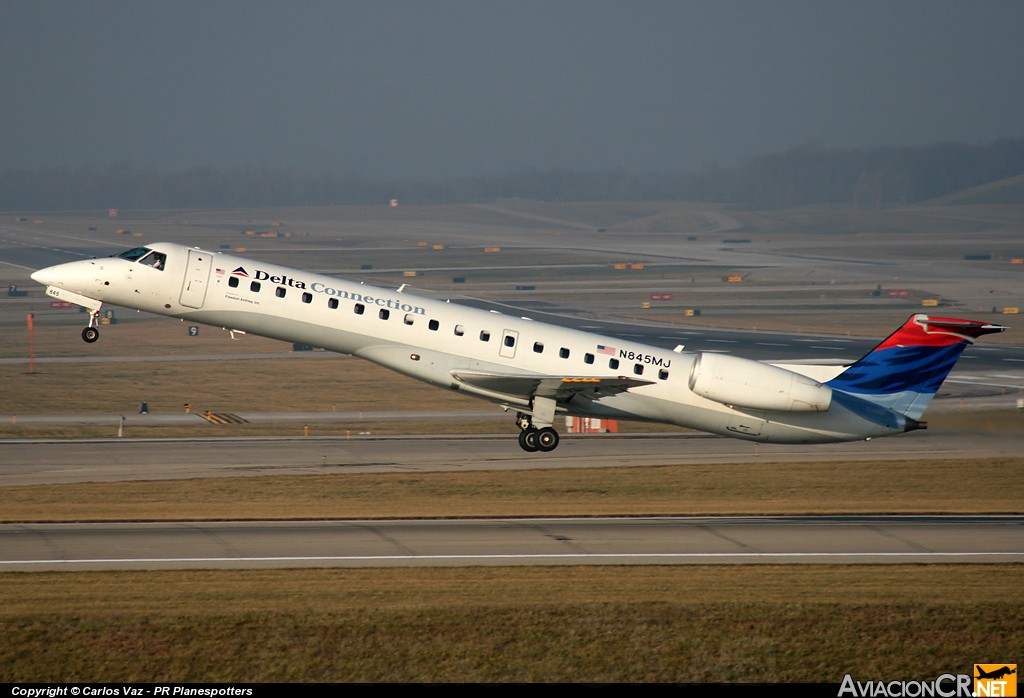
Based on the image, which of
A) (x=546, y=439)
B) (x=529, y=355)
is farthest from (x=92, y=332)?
(x=546, y=439)

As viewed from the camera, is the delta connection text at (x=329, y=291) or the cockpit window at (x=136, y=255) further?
the delta connection text at (x=329, y=291)

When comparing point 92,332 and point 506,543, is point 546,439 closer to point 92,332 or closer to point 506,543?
point 506,543

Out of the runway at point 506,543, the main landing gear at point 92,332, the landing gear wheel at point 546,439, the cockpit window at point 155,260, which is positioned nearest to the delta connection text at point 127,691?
the runway at point 506,543

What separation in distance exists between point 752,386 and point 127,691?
778 inches

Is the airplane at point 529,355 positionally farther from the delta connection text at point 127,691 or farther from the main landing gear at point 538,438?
the delta connection text at point 127,691

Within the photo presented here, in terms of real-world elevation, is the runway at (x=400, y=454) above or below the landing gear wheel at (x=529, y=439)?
below

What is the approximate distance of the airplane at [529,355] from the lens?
107 feet

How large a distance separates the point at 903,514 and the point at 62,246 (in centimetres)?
15029

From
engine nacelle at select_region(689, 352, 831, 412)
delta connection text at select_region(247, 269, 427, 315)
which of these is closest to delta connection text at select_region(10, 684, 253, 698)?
delta connection text at select_region(247, 269, 427, 315)

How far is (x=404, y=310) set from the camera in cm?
3322

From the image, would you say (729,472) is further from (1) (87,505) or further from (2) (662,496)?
(1) (87,505)

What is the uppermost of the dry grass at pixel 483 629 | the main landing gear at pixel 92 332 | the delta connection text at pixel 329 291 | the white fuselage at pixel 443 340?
the delta connection text at pixel 329 291

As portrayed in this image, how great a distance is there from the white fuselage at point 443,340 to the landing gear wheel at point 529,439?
2.72 feet

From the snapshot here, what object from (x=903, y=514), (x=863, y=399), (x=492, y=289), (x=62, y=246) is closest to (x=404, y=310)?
(x=863, y=399)
